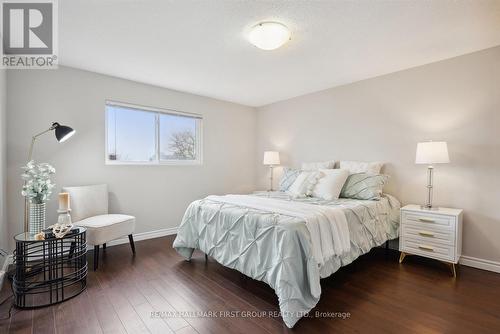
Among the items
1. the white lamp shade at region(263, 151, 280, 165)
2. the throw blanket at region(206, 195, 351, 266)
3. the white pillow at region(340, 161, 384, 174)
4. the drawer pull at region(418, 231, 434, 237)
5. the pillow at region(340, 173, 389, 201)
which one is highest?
the white lamp shade at region(263, 151, 280, 165)

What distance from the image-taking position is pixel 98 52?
2.59 m

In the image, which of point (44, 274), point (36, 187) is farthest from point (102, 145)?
point (44, 274)

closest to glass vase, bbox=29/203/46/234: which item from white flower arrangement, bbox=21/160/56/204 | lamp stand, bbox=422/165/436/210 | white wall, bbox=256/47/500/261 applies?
white flower arrangement, bbox=21/160/56/204

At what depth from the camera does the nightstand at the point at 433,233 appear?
242 centimetres

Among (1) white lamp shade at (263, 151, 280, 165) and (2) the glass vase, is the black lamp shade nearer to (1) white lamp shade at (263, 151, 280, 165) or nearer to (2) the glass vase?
(2) the glass vase

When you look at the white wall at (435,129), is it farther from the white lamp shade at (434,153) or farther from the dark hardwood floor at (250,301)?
the dark hardwood floor at (250,301)

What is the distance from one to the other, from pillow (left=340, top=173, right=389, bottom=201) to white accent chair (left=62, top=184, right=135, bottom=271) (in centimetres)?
274

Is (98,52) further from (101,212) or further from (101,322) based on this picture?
(101,322)

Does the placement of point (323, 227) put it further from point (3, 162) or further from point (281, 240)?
point (3, 162)

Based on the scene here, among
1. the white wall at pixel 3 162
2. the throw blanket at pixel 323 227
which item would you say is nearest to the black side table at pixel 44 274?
the white wall at pixel 3 162

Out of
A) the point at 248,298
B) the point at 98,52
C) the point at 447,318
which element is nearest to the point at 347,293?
the point at 447,318

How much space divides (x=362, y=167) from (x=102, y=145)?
355 cm

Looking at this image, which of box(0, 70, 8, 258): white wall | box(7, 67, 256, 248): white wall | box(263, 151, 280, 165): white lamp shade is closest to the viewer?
box(0, 70, 8, 258): white wall

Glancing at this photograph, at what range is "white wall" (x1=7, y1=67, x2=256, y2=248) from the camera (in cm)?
267
